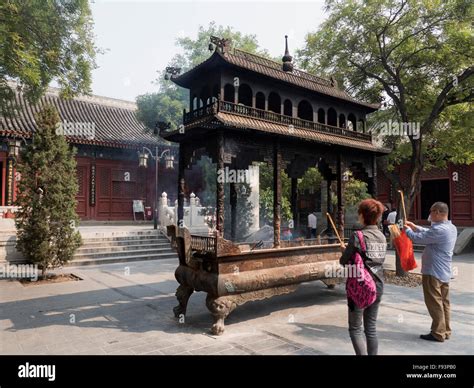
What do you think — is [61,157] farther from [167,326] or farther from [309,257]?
[309,257]

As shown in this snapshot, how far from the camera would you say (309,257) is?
6898mm

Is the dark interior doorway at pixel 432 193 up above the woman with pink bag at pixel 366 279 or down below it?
above

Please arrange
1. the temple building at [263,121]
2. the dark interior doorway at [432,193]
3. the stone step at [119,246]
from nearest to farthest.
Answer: the temple building at [263,121]
the stone step at [119,246]
the dark interior doorway at [432,193]

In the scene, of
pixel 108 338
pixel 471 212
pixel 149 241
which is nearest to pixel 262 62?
pixel 108 338

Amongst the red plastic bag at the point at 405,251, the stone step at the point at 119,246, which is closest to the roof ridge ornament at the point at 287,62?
the red plastic bag at the point at 405,251

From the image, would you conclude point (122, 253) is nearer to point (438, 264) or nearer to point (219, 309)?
point (219, 309)

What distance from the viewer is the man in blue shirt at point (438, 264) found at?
4777mm

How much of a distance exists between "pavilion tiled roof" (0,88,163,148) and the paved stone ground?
39.9ft

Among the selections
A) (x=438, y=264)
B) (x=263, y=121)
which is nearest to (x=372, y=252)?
(x=438, y=264)

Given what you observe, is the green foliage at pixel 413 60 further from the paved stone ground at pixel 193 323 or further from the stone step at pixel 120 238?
the stone step at pixel 120 238

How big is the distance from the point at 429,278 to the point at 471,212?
1558 cm

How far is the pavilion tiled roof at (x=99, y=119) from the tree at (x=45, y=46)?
30.2ft

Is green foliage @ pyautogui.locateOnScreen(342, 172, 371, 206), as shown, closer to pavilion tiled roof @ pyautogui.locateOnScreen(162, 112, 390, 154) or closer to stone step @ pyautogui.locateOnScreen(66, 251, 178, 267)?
pavilion tiled roof @ pyautogui.locateOnScreen(162, 112, 390, 154)

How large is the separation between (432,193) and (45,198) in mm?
20302
